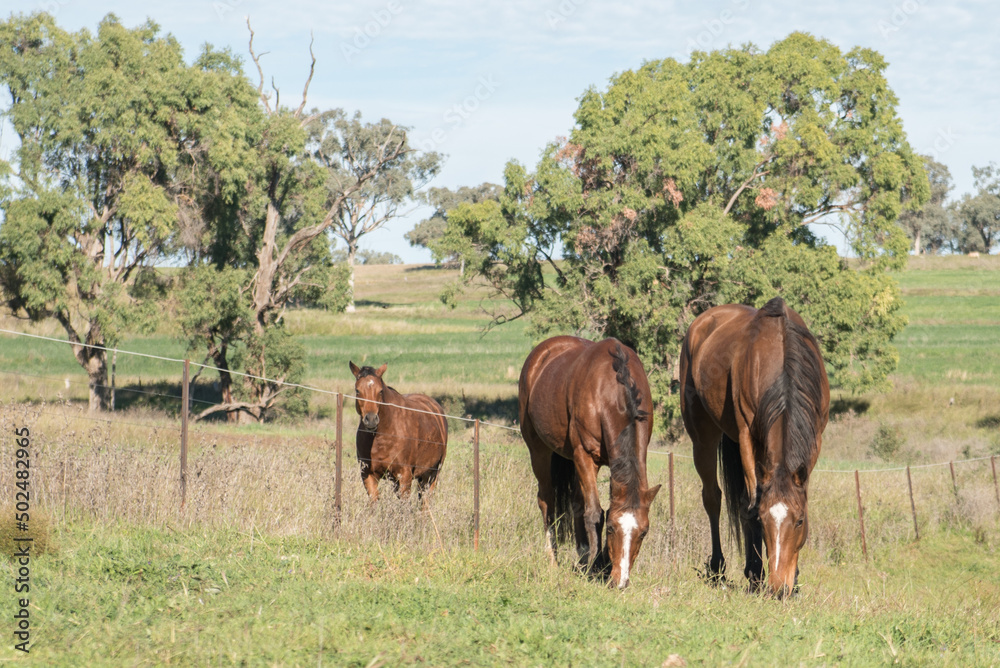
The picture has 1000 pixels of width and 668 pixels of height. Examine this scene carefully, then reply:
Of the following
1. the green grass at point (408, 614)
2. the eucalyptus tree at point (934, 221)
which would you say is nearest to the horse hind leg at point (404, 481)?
the green grass at point (408, 614)

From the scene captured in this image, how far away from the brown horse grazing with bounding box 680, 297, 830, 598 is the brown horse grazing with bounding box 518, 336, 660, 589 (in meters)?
0.78

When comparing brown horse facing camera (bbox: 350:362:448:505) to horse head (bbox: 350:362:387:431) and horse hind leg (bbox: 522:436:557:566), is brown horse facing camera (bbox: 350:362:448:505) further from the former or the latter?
horse hind leg (bbox: 522:436:557:566)

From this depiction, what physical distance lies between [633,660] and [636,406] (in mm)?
3074

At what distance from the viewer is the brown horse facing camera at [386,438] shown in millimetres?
11500

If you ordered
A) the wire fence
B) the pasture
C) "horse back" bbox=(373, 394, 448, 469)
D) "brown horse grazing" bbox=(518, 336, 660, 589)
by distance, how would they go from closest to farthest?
the pasture < "brown horse grazing" bbox=(518, 336, 660, 589) < the wire fence < "horse back" bbox=(373, 394, 448, 469)

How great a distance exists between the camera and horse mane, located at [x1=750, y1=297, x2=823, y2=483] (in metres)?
7.06

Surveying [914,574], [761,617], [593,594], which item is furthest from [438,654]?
[914,574]

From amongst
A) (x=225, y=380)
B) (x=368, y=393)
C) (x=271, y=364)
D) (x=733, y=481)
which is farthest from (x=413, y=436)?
(x=225, y=380)

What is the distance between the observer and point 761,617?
633 centimetres

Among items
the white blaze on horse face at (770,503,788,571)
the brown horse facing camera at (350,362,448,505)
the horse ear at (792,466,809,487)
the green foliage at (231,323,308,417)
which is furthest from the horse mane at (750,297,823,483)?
the green foliage at (231,323,308,417)

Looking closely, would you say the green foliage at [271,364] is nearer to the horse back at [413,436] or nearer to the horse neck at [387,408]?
the horse back at [413,436]

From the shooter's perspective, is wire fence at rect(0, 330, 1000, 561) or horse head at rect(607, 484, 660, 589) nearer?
horse head at rect(607, 484, 660, 589)

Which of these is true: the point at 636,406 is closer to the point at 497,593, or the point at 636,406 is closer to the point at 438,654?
the point at 497,593

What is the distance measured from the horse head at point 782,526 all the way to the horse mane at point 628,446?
3.51 feet
